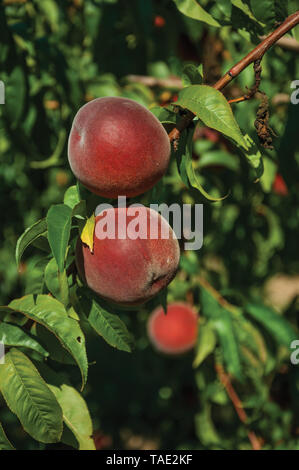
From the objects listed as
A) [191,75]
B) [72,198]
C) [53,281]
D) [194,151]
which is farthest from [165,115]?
[194,151]

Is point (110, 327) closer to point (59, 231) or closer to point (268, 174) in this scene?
point (59, 231)

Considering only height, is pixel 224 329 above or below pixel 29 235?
below

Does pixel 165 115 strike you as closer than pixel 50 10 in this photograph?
Yes

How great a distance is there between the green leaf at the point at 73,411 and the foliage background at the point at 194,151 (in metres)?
0.17

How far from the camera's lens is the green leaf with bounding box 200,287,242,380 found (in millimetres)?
1417

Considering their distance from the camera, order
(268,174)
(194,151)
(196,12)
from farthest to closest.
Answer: (194,151), (268,174), (196,12)

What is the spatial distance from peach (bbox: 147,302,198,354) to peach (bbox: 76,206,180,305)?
1.09 m

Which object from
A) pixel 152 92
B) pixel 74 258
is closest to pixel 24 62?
pixel 152 92

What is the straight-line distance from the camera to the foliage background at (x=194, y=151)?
4.26ft

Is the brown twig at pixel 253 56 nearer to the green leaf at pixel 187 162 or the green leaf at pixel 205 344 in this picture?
the green leaf at pixel 187 162

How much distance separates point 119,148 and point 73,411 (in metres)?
0.48

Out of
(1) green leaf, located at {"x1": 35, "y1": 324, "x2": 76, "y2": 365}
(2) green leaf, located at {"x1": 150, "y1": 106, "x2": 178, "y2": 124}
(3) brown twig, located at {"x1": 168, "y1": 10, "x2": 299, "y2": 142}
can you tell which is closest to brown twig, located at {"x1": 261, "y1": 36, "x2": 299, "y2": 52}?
(3) brown twig, located at {"x1": 168, "y1": 10, "x2": 299, "y2": 142}

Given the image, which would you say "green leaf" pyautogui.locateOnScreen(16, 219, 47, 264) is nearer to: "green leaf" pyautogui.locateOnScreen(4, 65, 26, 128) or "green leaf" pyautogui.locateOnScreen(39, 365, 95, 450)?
"green leaf" pyautogui.locateOnScreen(39, 365, 95, 450)

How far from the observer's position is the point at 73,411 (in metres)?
0.90
